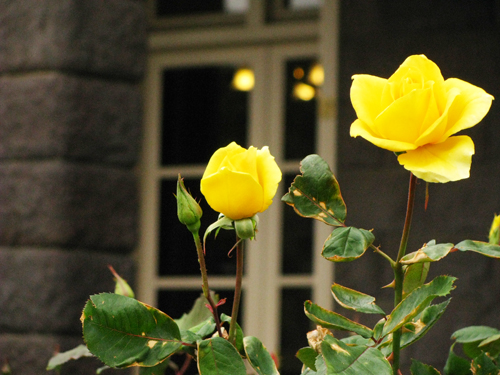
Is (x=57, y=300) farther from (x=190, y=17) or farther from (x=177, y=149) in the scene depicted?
(x=190, y=17)

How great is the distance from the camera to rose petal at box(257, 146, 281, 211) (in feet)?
1.17

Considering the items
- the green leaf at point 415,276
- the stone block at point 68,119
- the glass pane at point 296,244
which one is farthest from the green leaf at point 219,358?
the glass pane at point 296,244

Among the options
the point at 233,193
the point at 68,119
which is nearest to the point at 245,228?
Result: the point at 233,193

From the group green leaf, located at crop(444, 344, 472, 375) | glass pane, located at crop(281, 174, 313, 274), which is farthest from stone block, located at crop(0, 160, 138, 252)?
green leaf, located at crop(444, 344, 472, 375)

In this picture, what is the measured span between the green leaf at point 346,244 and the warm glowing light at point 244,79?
86.7 inches

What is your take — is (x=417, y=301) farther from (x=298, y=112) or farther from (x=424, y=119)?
(x=298, y=112)

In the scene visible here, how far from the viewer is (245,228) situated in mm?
354

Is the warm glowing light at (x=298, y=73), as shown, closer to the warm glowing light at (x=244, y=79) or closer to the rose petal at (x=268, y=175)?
the warm glowing light at (x=244, y=79)

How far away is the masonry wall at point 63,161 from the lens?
6.50 feet

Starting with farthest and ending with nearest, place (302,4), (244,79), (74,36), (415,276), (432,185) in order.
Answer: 1. (244,79)
2. (302,4)
3. (74,36)
4. (432,185)
5. (415,276)

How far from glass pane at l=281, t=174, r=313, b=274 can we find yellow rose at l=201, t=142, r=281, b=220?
6.95 ft

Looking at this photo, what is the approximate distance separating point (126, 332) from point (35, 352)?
1.78 m

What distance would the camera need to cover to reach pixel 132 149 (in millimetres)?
2102

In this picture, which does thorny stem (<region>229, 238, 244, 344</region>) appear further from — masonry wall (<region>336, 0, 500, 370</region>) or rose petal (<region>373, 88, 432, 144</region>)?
masonry wall (<region>336, 0, 500, 370</region>)
